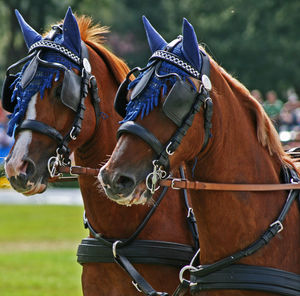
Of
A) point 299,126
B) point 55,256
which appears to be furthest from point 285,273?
point 299,126

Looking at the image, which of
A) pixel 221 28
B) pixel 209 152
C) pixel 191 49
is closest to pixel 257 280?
pixel 209 152

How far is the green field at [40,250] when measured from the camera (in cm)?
928

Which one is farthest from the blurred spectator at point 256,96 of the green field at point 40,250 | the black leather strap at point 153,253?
the green field at point 40,250

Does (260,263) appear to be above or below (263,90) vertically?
below

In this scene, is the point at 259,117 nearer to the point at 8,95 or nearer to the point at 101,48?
the point at 101,48

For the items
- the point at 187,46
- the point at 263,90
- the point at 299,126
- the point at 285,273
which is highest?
the point at 263,90

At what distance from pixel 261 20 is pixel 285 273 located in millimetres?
26363

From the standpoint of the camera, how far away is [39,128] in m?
4.13

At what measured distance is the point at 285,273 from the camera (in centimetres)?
367

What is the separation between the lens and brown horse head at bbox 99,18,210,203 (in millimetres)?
3480

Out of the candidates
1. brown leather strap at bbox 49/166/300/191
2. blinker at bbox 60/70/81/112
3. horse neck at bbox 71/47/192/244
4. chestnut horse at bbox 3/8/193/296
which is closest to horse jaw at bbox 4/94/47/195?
chestnut horse at bbox 3/8/193/296

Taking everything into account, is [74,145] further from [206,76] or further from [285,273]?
[285,273]

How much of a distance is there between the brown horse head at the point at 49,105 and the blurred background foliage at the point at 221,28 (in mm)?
18751

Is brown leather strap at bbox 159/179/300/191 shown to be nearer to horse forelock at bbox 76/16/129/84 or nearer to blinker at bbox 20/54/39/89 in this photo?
blinker at bbox 20/54/39/89
